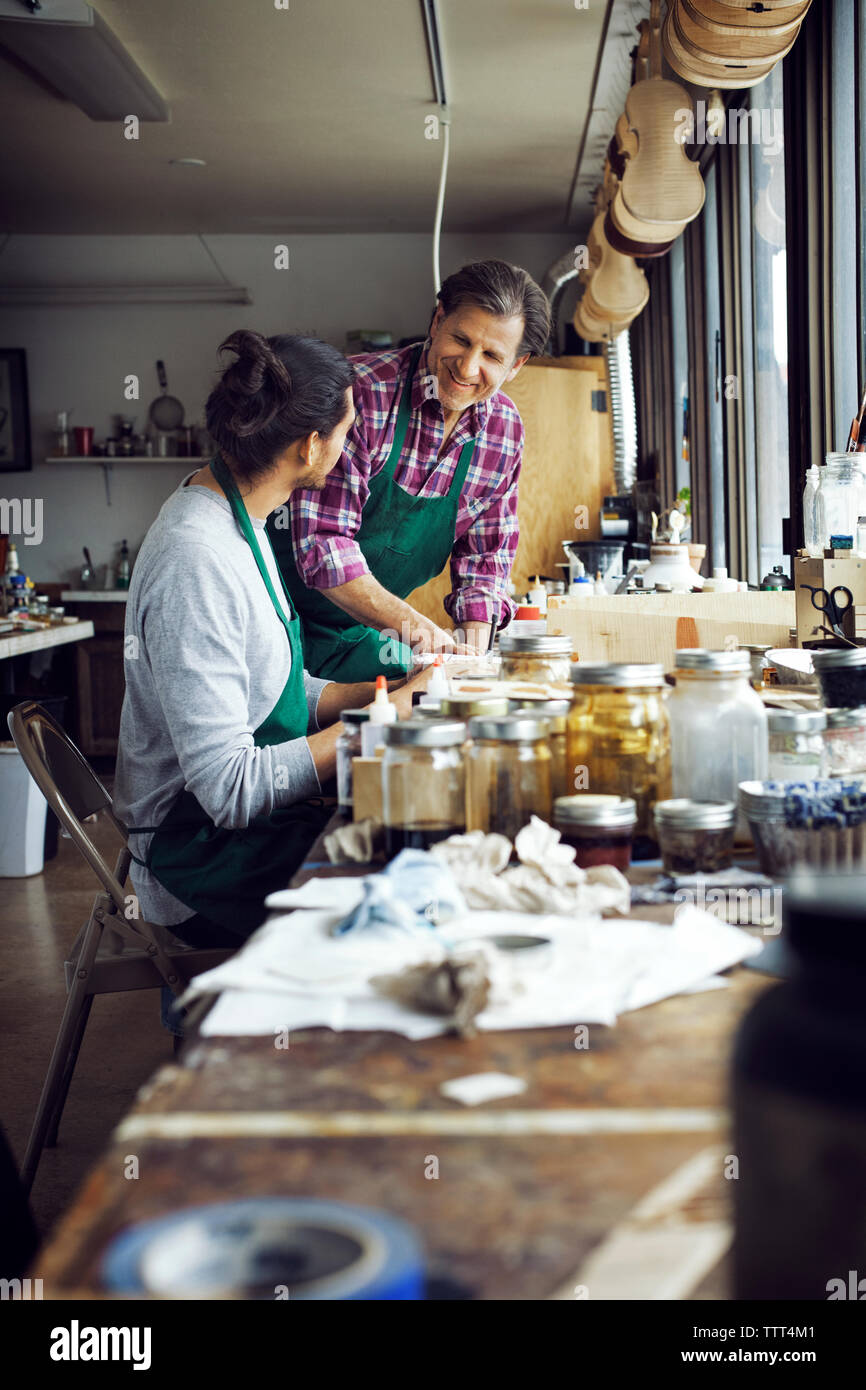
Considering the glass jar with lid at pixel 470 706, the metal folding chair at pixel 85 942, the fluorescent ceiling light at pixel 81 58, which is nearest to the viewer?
the glass jar with lid at pixel 470 706

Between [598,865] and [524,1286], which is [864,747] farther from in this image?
[524,1286]

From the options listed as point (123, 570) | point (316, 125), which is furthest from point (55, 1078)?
point (123, 570)

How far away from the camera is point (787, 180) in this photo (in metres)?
3.86

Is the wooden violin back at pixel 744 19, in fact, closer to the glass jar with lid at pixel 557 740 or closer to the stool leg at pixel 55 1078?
the glass jar with lid at pixel 557 740

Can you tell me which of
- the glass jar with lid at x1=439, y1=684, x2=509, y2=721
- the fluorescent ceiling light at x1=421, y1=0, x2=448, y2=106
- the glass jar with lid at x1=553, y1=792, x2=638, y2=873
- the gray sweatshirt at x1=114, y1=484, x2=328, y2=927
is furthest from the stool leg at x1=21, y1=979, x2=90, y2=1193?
the fluorescent ceiling light at x1=421, y1=0, x2=448, y2=106

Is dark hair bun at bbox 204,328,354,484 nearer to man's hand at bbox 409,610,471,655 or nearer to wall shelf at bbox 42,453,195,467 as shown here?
man's hand at bbox 409,610,471,655

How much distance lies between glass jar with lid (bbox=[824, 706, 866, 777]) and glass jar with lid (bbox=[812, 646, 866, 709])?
2.3 inches

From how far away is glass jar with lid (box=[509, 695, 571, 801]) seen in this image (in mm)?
1320

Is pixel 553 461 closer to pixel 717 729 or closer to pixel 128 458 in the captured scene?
pixel 128 458

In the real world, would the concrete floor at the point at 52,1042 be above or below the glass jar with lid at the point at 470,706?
below

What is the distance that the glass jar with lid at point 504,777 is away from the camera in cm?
126

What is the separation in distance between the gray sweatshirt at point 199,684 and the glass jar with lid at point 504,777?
2.03 feet

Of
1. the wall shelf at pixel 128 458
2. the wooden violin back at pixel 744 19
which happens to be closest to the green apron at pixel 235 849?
the wooden violin back at pixel 744 19

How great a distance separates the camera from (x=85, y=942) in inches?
87.4
